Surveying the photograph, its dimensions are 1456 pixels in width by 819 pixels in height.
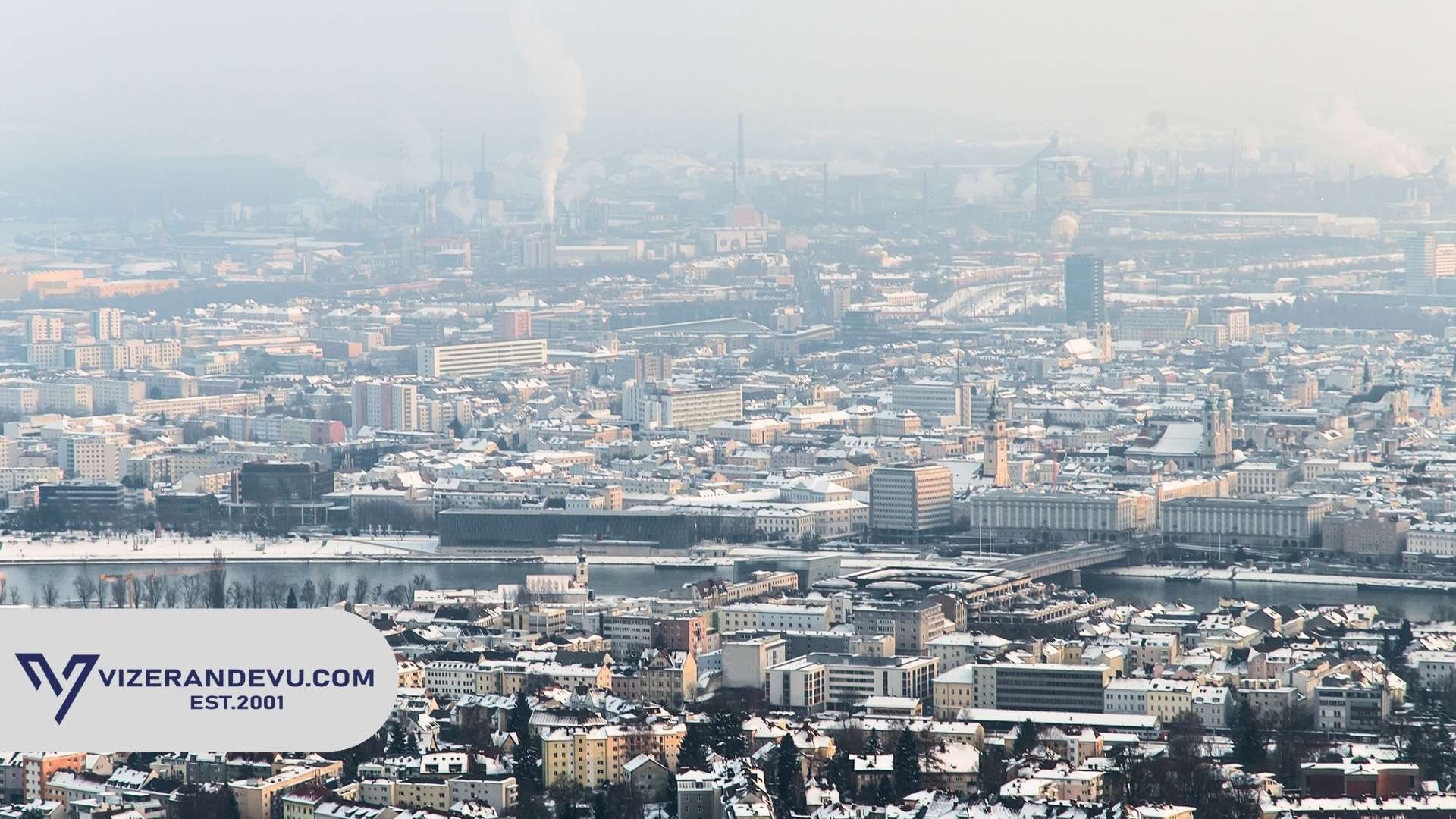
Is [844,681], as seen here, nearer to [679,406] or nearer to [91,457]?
[91,457]

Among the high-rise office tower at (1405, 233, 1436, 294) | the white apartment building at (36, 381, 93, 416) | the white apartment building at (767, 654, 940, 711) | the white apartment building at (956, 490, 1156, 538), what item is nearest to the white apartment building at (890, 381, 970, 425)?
the white apartment building at (956, 490, 1156, 538)

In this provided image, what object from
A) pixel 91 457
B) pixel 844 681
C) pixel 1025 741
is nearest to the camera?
pixel 1025 741

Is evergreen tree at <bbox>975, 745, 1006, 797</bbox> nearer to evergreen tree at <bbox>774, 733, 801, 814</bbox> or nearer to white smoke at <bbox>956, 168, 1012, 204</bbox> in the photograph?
evergreen tree at <bbox>774, 733, 801, 814</bbox>

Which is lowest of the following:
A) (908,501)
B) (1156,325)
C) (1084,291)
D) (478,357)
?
(908,501)

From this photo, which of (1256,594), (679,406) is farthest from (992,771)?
(679,406)

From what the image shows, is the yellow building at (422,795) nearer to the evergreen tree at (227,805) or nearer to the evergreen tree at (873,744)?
the evergreen tree at (227,805)

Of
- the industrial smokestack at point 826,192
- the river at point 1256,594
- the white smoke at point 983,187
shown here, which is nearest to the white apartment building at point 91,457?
the river at point 1256,594
